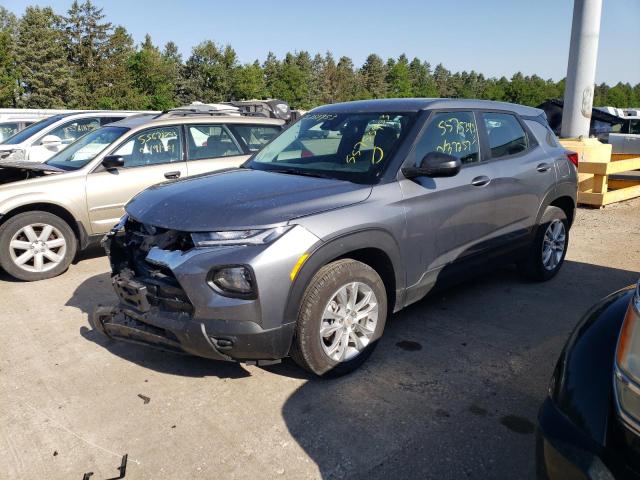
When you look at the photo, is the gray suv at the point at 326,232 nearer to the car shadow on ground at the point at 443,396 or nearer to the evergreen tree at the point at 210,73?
the car shadow on ground at the point at 443,396

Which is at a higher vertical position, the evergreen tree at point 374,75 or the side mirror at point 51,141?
the evergreen tree at point 374,75

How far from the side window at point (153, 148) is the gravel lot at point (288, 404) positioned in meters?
2.27

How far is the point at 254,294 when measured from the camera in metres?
3.10

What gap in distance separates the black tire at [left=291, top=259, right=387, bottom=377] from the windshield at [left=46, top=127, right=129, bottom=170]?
4146 millimetres

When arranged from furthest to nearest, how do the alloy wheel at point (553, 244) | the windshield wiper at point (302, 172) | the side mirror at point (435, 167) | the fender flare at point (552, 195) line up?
1. the alloy wheel at point (553, 244)
2. the fender flare at point (552, 195)
3. the windshield wiper at point (302, 172)
4. the side mirror at point (435, 167)

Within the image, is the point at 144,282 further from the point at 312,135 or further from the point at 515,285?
the point at 515,285

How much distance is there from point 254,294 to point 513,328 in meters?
2.38

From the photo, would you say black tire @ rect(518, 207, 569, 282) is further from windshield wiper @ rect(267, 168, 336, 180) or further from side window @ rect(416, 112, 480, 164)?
windshield wiper @ rect(267, 168, 336, 180)

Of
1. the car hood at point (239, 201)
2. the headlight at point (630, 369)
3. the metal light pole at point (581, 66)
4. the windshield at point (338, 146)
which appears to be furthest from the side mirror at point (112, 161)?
the metal light pole at point (581, 66)

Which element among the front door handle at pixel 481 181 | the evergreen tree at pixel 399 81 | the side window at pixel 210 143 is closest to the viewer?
the front door handle at pixel 481 181

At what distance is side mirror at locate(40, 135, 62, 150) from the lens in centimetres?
970

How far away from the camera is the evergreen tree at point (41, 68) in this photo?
148 feet

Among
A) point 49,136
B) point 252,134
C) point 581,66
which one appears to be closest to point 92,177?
point 252,134

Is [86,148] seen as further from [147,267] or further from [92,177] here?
[147,267]
